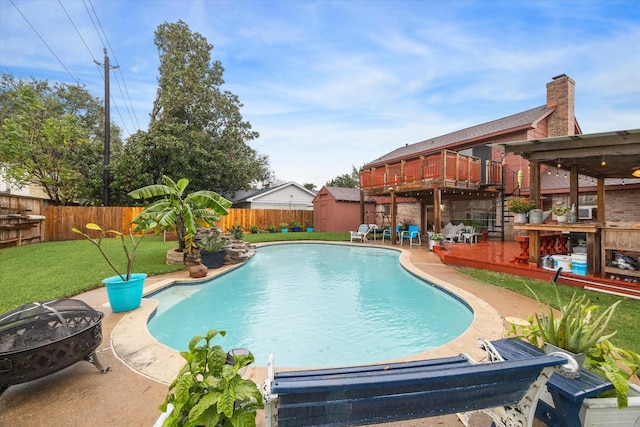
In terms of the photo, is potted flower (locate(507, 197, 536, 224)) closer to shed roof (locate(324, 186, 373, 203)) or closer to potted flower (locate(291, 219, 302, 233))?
shed roof (locate(324, 186, 373, 203))

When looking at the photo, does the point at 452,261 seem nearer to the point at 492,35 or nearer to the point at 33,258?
the point at 492,35

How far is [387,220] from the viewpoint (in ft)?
68.1

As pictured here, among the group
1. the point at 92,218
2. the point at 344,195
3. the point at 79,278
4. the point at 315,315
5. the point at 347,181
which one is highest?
the point at 347,181

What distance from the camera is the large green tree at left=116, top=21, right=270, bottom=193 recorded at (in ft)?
61.5

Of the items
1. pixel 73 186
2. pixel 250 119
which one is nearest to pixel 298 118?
pixel 250 119

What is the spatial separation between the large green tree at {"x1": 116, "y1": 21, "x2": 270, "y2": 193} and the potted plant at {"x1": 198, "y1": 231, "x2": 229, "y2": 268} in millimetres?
12190

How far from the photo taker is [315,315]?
18.3 feet

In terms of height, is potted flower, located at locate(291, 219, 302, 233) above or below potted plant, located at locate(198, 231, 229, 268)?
above

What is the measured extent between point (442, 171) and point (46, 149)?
22.7 meters

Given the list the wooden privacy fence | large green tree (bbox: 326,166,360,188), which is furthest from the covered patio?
large green tree (bbox: 326,166,360,188)

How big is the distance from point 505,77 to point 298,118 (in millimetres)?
13834

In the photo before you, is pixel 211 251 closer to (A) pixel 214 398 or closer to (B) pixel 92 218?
(A) pixel 214 398

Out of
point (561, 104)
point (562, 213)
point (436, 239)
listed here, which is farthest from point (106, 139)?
point (561, 104)

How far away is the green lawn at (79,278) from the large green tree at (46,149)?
5.92m
